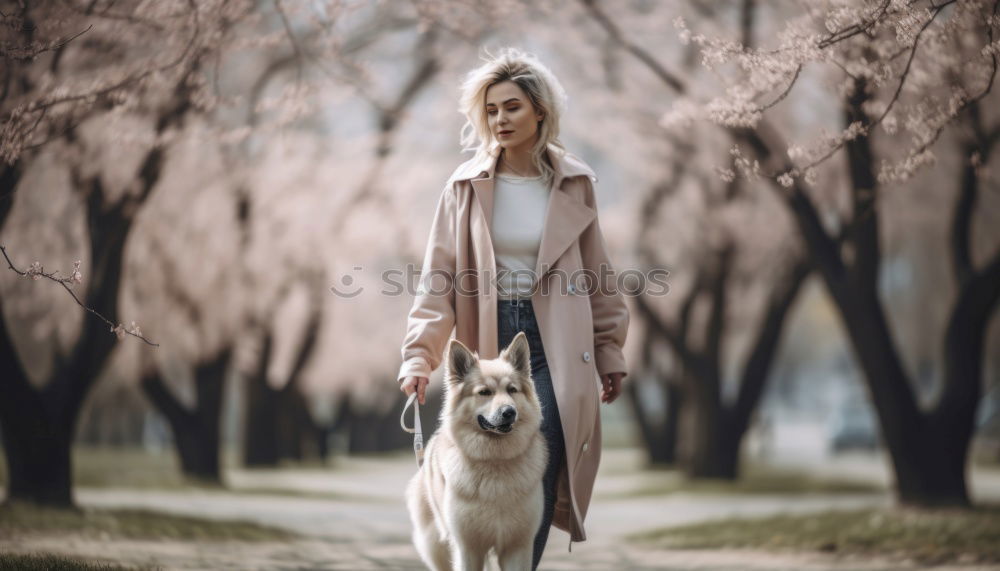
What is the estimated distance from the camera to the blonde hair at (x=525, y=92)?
Result: 187 inches

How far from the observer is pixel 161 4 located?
257 inches

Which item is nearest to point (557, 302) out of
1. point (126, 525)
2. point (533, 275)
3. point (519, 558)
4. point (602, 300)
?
point (533, 275)

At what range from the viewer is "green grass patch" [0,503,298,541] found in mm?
8773

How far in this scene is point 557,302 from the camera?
464 cm

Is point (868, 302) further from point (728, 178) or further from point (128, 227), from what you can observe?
point (128, 227)

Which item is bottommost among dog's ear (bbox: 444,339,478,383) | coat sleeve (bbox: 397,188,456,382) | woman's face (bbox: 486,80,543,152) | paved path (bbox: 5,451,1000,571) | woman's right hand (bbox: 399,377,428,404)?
paved path (bbox: 5,451,1000,571)

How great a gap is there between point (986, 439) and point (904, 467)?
18.5 m

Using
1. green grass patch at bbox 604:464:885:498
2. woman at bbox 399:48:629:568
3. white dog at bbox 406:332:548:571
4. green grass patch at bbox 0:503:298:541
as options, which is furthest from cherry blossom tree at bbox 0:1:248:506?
green grass patch at bbox 604:464:885:498

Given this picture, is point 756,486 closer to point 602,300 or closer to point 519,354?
point 602,300

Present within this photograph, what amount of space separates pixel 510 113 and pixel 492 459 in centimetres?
157

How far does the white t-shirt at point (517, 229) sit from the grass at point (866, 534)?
17.1 ft

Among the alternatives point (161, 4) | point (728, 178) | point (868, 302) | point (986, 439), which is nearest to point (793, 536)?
point (868, 302)

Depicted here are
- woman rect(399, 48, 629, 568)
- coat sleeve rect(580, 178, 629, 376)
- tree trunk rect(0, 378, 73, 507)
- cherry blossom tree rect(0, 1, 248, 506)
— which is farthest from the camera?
tree trunk rect(0, 378, 73, 507)

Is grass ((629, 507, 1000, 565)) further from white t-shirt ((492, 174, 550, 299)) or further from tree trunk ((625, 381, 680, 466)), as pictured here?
tree trunk ((625, 381, 680, 466))
